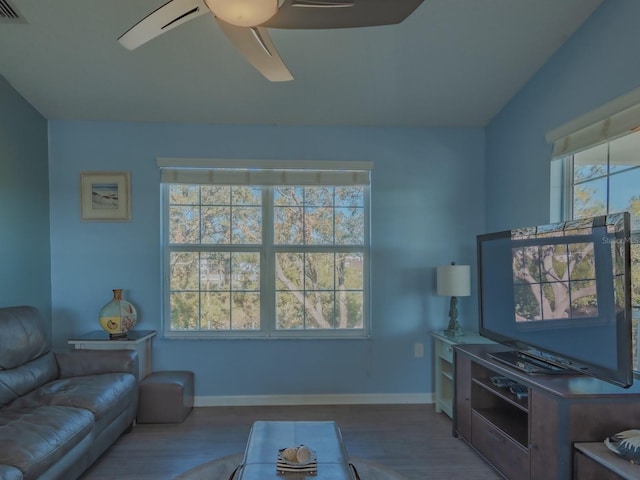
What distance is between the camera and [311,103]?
9.85ft

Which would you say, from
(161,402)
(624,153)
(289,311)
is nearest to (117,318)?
(161,402)

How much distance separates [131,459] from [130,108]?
258cm

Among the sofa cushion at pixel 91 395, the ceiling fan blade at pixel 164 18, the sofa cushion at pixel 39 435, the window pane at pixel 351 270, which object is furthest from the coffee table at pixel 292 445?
the ceiling fan blade at pixel 164 18

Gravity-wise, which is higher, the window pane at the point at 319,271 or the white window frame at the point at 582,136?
the white window frame at the point at 582,136

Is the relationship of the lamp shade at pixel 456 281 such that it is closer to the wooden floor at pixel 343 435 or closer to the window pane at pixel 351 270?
the window pane at pixel 351 270

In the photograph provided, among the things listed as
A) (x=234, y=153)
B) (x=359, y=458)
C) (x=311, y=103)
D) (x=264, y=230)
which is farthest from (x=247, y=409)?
(x=311, y=103)

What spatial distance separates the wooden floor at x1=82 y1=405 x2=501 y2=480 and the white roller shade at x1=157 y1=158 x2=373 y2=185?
76.2 inches

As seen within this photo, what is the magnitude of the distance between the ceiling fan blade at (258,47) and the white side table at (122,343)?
2233 mm

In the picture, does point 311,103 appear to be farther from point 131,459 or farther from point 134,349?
point 131,459

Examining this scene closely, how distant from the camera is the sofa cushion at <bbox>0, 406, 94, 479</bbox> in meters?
1.60

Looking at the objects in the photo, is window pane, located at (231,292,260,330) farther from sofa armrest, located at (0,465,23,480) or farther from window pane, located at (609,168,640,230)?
window pane, located at (609,168,640,230)

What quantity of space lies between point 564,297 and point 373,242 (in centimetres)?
163

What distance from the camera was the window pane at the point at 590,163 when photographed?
7.27 ft

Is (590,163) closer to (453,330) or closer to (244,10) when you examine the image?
(453,330)
